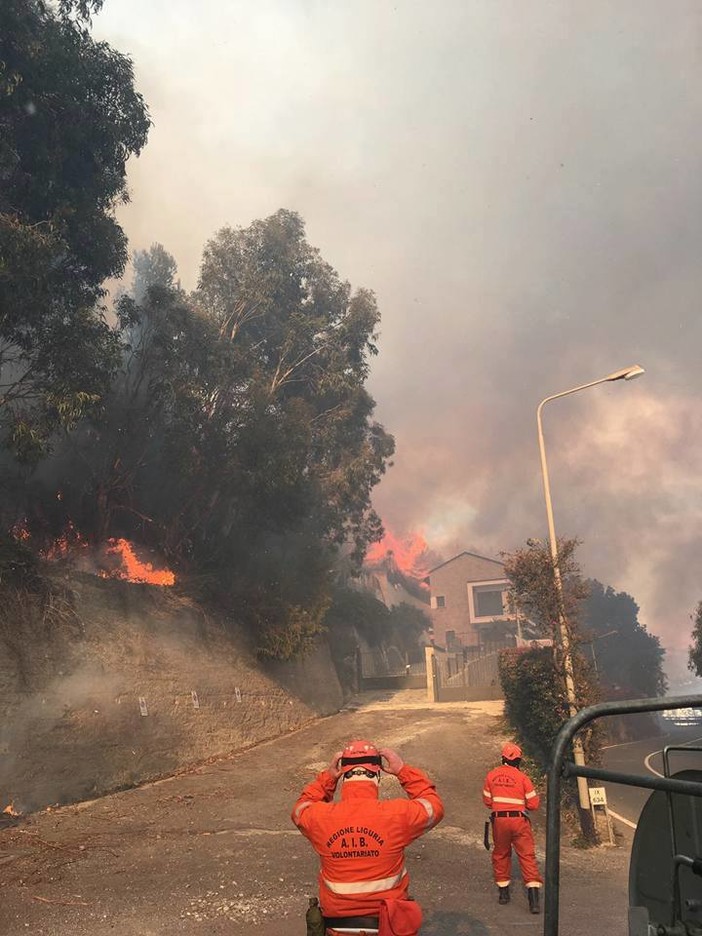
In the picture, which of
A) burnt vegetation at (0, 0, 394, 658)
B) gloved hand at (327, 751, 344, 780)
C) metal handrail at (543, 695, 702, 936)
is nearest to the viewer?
metal handrail at (543, 695, 702, 936)

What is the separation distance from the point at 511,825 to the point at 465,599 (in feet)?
170

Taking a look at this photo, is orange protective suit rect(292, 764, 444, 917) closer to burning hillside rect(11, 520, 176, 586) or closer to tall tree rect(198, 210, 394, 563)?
burning hillside rect(11, 520, 176, 586)

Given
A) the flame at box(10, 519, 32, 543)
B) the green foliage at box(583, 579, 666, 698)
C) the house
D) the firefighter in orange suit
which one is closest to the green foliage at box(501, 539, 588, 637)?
the firefighter in orange suit

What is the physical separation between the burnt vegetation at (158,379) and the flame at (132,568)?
573 millimetres

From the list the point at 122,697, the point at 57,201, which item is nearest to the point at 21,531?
the point at 122,697

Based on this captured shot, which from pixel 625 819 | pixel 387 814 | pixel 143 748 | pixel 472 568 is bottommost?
pixel 625 819

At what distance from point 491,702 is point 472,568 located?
33077 mm

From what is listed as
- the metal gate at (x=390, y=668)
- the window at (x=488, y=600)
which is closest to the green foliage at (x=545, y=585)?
the metal gate at (x=390, y=668)

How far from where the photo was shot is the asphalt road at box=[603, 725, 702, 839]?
13070mm

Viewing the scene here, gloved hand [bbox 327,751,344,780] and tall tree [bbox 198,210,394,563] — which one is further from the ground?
tall tree [bbox 198,210,394,563]

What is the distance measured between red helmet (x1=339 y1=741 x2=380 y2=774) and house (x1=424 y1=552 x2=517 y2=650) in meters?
54.2

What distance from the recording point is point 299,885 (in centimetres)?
798

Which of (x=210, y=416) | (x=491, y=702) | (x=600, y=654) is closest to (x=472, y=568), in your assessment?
(x=600, y=654)

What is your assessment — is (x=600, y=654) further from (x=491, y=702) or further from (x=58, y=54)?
(x=58, y=54)
